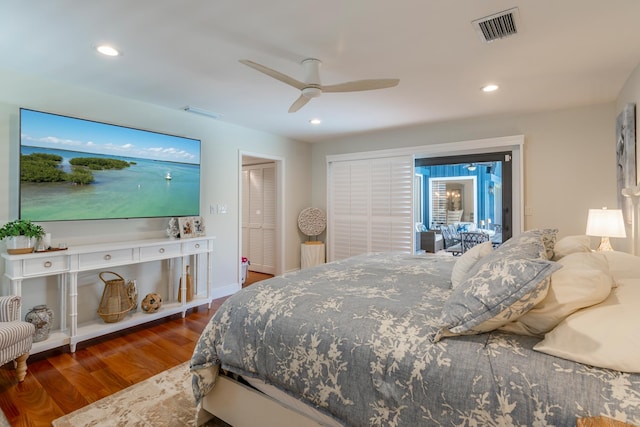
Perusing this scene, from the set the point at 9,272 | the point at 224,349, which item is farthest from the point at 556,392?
the point at 9,272

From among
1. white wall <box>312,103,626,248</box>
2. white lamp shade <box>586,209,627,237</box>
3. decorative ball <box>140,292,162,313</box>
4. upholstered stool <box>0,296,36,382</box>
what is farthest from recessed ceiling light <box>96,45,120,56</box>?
white lamp shade <box>586,209,627,237</box>

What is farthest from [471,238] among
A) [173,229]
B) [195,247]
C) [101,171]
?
[101,171]

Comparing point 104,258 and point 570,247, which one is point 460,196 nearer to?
point 570,247

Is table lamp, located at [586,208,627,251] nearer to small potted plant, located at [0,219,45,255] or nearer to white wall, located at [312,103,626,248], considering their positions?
white wall, located at [312,103,626,248]

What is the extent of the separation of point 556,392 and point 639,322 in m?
0.35

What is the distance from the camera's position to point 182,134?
3.89 m

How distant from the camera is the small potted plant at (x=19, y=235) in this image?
2.50 metres

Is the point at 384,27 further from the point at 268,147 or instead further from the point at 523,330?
the point at 268,147

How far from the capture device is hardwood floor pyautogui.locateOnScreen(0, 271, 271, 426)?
79.0 inches

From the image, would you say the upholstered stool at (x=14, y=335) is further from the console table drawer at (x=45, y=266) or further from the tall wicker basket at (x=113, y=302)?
the tall wicker basket at (x=113, y=302)

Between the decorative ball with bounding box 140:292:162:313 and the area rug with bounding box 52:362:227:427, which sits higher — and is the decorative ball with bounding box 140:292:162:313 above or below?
above

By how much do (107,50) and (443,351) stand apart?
2.90 metres

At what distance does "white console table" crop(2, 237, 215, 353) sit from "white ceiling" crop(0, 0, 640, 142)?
1.56 meters

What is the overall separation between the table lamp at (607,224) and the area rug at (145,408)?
3.35 m
